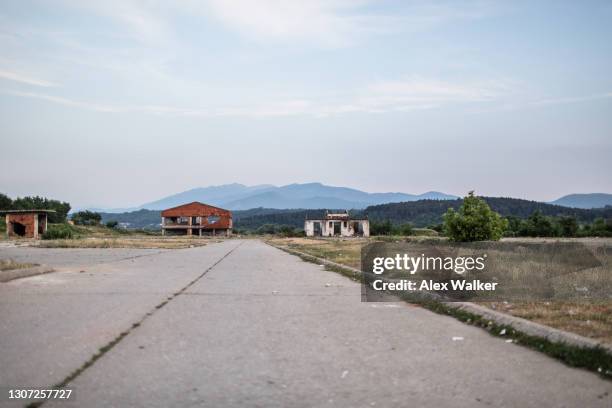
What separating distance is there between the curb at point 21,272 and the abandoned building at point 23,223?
178 ft

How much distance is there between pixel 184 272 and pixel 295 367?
12.8 meters

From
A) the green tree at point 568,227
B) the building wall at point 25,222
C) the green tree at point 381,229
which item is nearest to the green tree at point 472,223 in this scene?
the building wall at point 25,222

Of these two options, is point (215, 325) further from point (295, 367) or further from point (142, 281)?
point (142, 281)

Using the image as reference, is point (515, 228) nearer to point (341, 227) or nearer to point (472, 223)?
point (341, 227)

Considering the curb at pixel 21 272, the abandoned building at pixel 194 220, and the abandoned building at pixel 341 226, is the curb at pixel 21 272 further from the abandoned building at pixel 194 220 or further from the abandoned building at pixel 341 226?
the abandoned building at pixel 194 220

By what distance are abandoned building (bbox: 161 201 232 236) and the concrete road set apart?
4826 inches

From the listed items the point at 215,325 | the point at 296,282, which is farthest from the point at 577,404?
the point at 296,282

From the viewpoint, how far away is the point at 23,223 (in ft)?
221

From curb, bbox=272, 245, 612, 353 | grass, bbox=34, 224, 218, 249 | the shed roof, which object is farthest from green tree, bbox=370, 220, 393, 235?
curb, bbox=272, 245, 612, 353

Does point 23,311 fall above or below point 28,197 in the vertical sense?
below

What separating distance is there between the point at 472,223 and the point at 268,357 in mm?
27293

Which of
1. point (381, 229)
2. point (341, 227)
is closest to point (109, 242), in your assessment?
point (341, 227)

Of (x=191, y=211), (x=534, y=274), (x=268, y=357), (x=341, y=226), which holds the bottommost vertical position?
(x=268, y=357)

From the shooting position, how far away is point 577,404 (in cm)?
444
